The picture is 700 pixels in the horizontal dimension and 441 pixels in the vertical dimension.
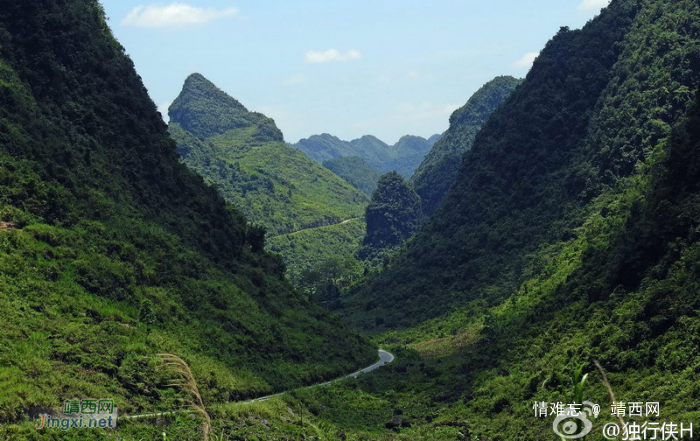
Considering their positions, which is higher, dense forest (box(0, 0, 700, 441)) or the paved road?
dense forest (box(0, 0, 700, 441))

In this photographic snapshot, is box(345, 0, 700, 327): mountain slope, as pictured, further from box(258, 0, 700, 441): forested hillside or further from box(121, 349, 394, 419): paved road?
box(121, 349, 394, 419): paved road

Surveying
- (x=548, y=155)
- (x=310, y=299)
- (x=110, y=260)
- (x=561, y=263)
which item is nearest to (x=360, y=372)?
(x=310, y=299)

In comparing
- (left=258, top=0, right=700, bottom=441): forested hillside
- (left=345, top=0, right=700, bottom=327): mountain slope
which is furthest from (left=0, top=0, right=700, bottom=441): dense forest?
(left=345, top=0, right=700, bottom=327): mountain slope

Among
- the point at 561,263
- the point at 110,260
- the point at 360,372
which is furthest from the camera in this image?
the point at 561,263

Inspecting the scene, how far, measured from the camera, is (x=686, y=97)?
92750 millimetres

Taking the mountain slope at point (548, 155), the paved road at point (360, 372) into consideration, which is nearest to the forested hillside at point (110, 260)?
the paved road at point (360, 372)

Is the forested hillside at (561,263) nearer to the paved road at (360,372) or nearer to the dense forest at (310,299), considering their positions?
the dense forest at (310,299)

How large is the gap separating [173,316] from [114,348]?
47.0 ft

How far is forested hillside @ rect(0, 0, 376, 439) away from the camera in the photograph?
4522 centimetres

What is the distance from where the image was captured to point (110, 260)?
6050cm

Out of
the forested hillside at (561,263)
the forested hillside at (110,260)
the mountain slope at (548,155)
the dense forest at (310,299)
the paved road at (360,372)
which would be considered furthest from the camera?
the mountain slope at (548,155)

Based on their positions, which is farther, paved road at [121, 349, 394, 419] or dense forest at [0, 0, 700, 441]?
dense forest at [0, 0, 700, 441]

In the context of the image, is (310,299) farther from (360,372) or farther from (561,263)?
(561,263)

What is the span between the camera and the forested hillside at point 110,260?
1780 inches
